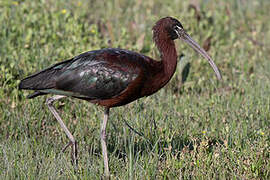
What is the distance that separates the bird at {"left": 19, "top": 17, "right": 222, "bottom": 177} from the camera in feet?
15.9

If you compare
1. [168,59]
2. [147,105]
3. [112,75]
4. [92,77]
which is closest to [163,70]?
[168,59]

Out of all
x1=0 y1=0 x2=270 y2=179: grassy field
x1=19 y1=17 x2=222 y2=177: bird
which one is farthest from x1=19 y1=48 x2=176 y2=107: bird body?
x1=0 y1=0 x2=270 y2=179: grassy field

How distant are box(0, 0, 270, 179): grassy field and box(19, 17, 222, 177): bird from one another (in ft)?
1.07

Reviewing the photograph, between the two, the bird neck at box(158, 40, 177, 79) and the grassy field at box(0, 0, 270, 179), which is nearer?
the grassy field at box(0, 0, 270, 179)

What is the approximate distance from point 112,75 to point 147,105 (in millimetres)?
1331

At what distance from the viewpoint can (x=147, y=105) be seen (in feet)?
20.1

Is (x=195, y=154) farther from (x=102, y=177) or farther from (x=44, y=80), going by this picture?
(x=44, y=80)

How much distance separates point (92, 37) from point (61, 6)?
1.52 meters

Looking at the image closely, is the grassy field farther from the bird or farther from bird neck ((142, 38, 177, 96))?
bird neck ((142, 38, 177, 96))

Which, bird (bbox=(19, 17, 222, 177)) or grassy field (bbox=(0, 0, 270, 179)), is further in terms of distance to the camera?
bird (bbox=(19, 17, 222, 177))

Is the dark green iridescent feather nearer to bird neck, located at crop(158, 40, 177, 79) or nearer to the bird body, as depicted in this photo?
the bird body

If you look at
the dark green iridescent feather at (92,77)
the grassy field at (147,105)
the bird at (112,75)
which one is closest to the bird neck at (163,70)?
the bird at (112,75)

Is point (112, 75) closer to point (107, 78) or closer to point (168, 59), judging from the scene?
point (107, 78)

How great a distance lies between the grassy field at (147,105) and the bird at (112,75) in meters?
0.32
